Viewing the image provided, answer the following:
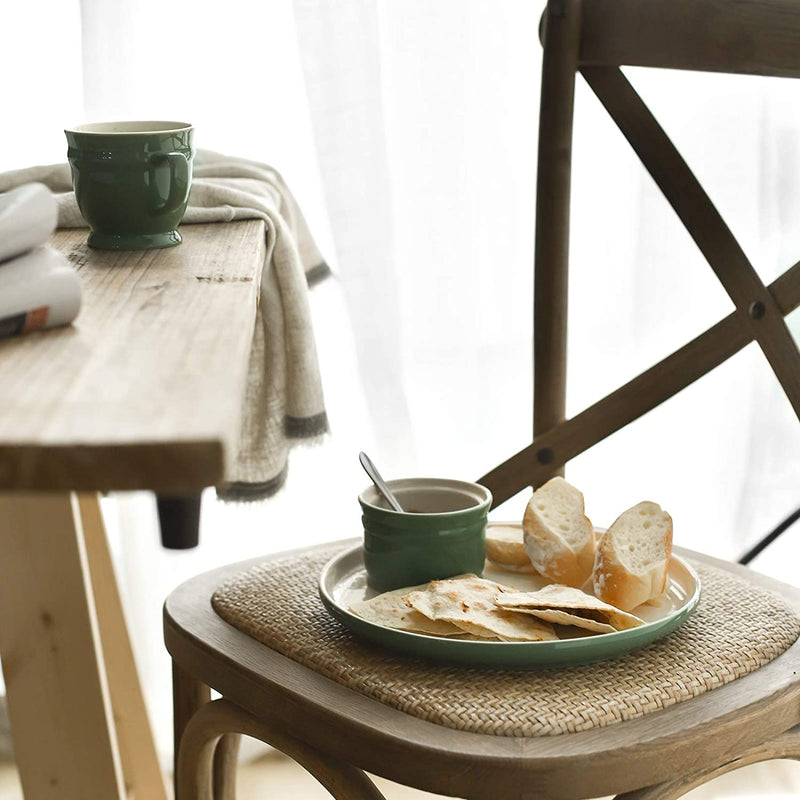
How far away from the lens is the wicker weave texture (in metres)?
0.64

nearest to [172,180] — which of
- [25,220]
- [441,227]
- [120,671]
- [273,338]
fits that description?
[25,220]

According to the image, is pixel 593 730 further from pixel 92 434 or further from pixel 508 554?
pixel 92 434

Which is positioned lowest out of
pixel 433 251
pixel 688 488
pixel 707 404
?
pixel 688 488

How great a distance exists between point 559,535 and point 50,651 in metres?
0.40

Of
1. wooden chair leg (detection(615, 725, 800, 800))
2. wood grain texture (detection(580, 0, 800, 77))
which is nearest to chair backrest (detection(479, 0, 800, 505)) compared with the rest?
wood grain texture (detection(580, 0, 800, 77))

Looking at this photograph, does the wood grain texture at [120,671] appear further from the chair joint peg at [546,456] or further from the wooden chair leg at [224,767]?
the chair joint peg at [546,456]

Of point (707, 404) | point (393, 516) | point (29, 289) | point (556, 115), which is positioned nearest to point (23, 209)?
point (29, 289)

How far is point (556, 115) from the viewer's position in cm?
100

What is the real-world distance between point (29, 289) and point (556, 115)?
0.64 m

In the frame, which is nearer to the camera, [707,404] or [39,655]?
[39,655]

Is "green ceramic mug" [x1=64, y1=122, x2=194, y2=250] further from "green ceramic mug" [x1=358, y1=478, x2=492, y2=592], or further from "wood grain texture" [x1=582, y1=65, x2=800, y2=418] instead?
"wood grain texture" [x1=582, y1=65, x2=800, y2=418]

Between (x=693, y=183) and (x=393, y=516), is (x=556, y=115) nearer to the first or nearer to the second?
(x=693, y=183)

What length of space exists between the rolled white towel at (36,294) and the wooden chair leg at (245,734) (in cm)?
34

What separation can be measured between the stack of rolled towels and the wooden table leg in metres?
0.10
